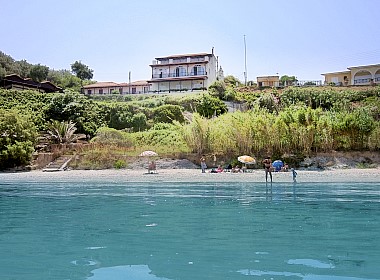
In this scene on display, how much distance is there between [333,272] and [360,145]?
29.7m

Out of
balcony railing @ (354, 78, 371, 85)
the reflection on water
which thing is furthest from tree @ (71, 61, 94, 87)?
the reflection on water

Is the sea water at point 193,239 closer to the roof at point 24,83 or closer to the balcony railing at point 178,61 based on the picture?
the roof at point 24,83

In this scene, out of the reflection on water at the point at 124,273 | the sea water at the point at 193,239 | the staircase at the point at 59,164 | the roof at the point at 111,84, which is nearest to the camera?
the reflection on water at the point at 124,273

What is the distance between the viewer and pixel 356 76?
74062mm

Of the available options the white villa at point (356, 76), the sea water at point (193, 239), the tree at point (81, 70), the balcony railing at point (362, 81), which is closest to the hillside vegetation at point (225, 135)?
the sea water at point (193, 239)

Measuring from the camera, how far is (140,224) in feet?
35.2

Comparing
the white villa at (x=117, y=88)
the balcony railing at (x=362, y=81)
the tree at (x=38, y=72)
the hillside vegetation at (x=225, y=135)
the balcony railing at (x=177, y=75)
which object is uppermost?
the tree at (x=38, y=72)

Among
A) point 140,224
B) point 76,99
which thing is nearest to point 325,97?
point 76,99

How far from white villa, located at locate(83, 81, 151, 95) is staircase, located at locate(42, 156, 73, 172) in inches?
1760

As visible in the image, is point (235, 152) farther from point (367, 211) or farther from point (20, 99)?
point (20, 99)

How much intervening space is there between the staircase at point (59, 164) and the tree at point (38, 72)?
50.4 m

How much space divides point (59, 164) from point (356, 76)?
187 feet

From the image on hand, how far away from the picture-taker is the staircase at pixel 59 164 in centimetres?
3405

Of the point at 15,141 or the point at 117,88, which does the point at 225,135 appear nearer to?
the point at 15,141
